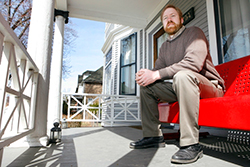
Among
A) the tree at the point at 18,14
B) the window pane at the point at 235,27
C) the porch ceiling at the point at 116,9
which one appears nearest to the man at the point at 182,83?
the window pane at the point at 235,27

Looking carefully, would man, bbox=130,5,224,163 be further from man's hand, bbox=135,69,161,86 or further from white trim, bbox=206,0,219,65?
white trim, bbox=206,0,219,65

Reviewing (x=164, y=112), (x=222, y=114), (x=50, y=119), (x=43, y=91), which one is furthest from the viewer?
(x=50, y=119)

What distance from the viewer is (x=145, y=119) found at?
156 centimetres

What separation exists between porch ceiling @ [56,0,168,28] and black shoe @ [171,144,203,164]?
12.0 feet

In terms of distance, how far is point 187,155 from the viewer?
3.52 ft

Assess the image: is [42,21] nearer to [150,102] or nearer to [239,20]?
[150,102]

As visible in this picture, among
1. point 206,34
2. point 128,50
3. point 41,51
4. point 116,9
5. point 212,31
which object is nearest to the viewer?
point 41,51

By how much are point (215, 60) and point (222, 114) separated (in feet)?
5.64

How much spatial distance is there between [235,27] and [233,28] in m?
0.03

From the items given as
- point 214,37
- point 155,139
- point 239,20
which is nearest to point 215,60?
point 214,37

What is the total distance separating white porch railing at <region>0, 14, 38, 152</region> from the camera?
0.86m

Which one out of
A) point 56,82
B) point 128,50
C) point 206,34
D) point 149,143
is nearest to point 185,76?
point 149,143

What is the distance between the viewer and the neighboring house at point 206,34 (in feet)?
7.32

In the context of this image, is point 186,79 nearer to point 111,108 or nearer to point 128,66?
point 111,108
